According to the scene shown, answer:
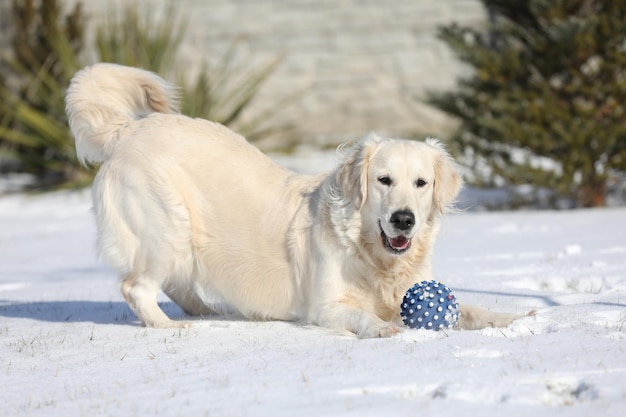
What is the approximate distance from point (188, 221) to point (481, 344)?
2.00 metres

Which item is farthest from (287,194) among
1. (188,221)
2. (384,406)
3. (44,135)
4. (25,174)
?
(25,174)

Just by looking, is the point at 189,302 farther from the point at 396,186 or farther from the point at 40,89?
the point at 40,89

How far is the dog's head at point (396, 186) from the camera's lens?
4656 mm

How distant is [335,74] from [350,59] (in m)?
0.33

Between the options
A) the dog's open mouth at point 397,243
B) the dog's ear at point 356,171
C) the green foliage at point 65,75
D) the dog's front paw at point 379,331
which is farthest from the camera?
the green foliage at point 65,75

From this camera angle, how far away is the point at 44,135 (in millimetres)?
12734

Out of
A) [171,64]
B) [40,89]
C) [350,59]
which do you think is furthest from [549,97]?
[40,89]

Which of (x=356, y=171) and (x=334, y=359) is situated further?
(x=356, y=171)

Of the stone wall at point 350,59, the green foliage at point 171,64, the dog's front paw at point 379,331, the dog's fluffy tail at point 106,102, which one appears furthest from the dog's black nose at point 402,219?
the stone wall at point 350,59

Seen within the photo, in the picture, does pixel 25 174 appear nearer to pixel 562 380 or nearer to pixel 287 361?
pixel 287 361

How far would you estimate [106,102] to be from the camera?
5559 mm

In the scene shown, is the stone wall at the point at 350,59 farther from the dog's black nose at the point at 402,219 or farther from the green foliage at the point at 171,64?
the dog's black nose at the point at 402,219

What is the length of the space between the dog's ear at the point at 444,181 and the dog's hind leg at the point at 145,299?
→ 1.62 meters

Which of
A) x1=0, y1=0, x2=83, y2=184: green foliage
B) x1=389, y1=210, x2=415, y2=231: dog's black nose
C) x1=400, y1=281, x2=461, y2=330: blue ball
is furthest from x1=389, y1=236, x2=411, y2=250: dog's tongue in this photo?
x1=0, y1=0, x2=83, y2=184: green foliage
